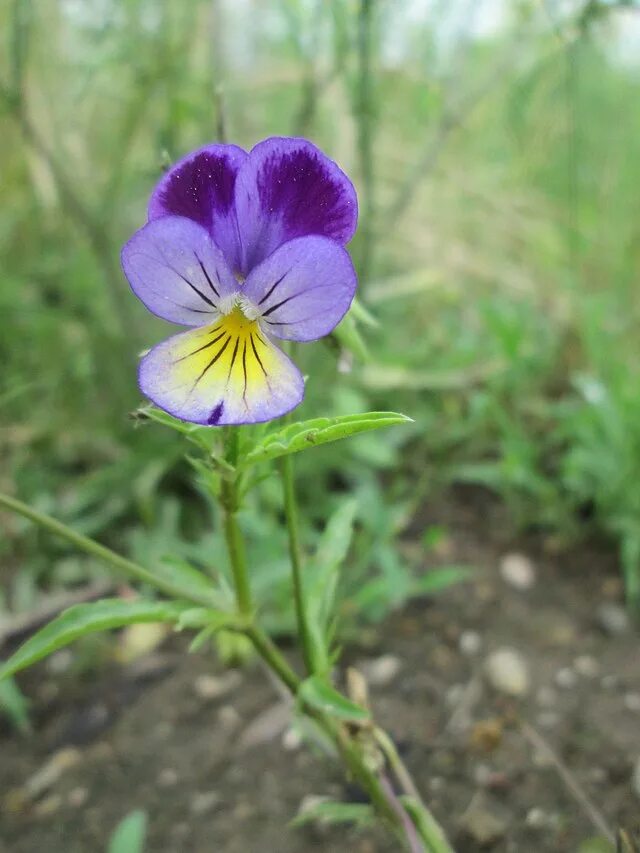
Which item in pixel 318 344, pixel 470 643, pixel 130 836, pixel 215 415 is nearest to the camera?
pixel 215 415

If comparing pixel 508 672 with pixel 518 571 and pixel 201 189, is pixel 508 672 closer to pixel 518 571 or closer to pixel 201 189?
pixel 518 571

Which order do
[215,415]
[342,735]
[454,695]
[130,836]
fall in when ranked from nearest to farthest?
[215,415]
[342,735]
[130,836]
[454,695]

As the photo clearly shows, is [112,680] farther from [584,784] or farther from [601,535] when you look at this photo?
[601,535]

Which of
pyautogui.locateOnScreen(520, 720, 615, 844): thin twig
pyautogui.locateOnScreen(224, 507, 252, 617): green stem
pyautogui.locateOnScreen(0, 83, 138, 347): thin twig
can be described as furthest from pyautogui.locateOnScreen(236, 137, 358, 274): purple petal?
pyautogui.locateOnScreen(0, 83, 138, 347): thin twig

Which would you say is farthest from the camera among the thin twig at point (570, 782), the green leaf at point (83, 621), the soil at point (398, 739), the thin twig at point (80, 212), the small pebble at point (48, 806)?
the thin twig at point (80, 212)

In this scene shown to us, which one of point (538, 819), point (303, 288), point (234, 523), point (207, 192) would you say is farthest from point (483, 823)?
point (207, 192)

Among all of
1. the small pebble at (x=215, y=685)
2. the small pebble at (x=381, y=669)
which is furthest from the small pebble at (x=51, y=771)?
the small pebble at (x=381, y=669)

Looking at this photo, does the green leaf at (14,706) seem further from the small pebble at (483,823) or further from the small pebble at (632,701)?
the small pebble at (632,701)
